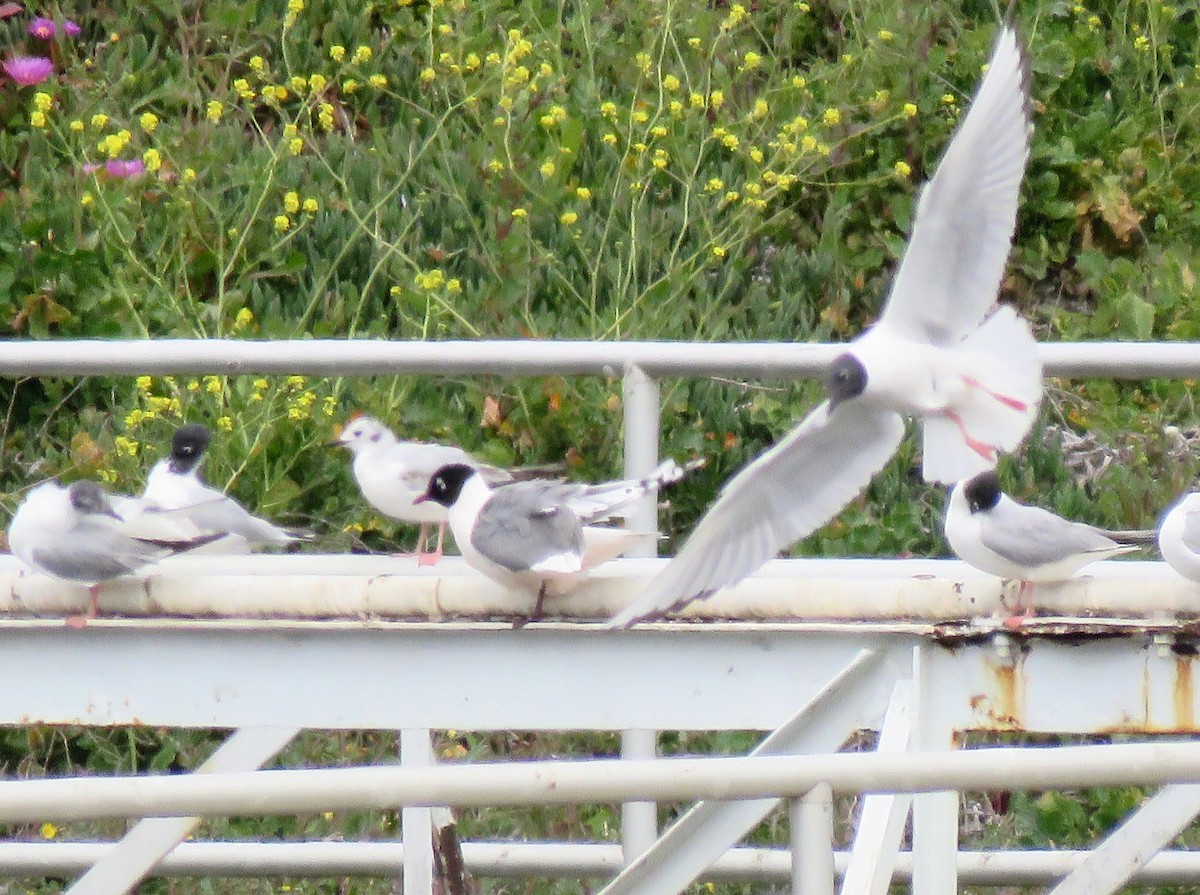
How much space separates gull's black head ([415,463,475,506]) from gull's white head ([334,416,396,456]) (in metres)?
0.71

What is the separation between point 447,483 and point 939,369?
92 cm

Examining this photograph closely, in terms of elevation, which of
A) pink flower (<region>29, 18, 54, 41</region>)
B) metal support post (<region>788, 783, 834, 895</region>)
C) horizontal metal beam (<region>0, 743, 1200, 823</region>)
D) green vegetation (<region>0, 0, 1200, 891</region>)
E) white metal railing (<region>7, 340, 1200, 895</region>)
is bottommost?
metal support post (<region>788, 783, 834, 895</region>)

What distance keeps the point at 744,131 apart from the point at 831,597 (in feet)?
12.1

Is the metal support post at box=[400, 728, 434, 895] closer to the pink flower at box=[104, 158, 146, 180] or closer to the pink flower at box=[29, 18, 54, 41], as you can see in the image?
the pink flower at box=[104, 158, 146, 180]

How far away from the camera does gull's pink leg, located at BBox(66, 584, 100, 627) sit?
9.61 feet

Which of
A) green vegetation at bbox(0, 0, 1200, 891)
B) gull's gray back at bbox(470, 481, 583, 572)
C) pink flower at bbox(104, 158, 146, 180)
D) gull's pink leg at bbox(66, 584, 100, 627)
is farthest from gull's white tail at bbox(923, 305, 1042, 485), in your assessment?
pink flower at bbox(104, 158, 146, 180)

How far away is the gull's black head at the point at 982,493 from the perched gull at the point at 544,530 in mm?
575

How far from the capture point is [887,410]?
392cm

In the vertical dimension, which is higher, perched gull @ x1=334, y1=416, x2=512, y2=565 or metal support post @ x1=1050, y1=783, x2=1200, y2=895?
perched gull @ x1=334, y1=416, x2=512, y2=565

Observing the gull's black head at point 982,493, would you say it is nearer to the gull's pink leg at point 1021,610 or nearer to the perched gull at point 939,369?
the perched gull at point 939,369

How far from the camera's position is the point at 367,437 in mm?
4469

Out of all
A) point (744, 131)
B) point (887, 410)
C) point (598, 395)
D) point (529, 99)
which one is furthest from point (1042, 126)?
point (887, 410)

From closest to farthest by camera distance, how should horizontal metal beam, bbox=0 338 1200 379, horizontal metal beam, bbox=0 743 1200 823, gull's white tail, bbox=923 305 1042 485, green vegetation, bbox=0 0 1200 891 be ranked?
horizontal metal beam, bbox=0 743 1200 823
horizontal metal beam, bbox=0 338 1200 379
gull's white tail, bbox=923 305 1042 485
green vegetation, bbox=0 0 1200 891

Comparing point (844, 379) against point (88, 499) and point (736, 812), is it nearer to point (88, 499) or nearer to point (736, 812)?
point (736, 812)
